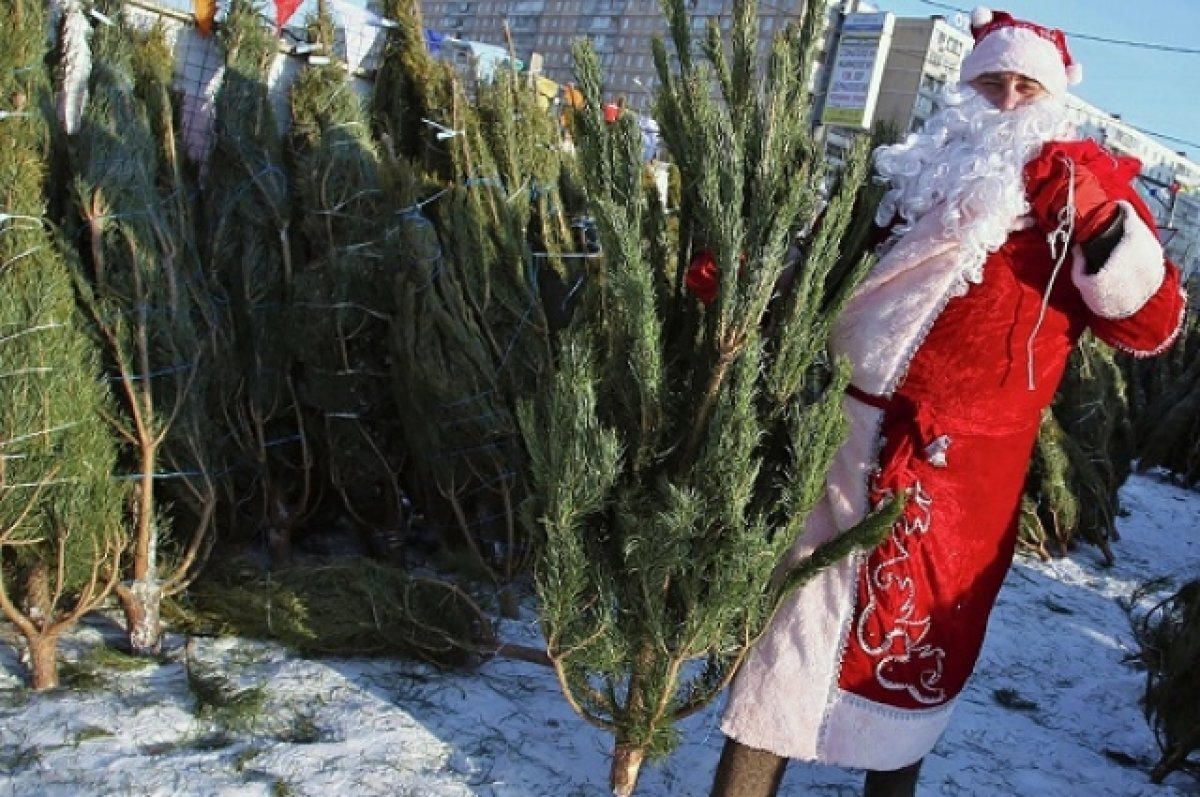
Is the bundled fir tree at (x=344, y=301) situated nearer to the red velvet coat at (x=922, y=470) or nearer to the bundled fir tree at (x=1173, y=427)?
the red velvet coat at (x=922, y=470)

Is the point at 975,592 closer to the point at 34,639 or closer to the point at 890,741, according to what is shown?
the point at 890,741

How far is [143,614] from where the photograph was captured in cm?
281

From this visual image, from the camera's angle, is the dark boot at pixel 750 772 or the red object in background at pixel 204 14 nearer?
the dark boot at pixel 750 772

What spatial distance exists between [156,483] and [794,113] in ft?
7.32

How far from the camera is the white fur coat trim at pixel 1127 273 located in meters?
1.83

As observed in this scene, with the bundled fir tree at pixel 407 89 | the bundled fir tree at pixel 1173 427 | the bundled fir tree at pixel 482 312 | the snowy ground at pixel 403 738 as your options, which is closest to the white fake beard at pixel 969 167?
the snowy ground at pixel 403 738

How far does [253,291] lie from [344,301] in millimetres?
321

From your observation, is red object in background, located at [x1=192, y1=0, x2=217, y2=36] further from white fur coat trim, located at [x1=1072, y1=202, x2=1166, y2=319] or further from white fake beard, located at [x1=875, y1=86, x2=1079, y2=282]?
white fur coat trim, located at [x1=1072, y1=202, x2=1166, y2=319]

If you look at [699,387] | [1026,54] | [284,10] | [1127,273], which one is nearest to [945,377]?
[1127,273]

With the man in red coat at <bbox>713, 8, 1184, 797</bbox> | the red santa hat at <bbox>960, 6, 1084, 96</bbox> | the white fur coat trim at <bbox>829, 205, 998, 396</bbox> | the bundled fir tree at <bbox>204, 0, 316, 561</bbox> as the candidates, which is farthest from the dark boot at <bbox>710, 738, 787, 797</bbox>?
the bundled fir tree at <bbox>204, 0, 316, 561</bbox>

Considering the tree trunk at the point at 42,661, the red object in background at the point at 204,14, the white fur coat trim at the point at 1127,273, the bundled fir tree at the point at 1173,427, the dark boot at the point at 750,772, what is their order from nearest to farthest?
the white fur coat trim at the point at 1127,273 → the dark boot at the point at 750,772 → the tree trunk at the point at 42,661 → the red object in background at the point at 204,14 → the bundled fir tree at the point at 1173,427

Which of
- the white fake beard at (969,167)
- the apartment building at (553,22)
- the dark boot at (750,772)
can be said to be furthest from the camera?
the apartment building at (553,22)

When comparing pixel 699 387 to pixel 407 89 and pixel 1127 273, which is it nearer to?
pixel 1127 273

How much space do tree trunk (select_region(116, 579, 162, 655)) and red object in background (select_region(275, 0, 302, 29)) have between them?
3.50 metres
